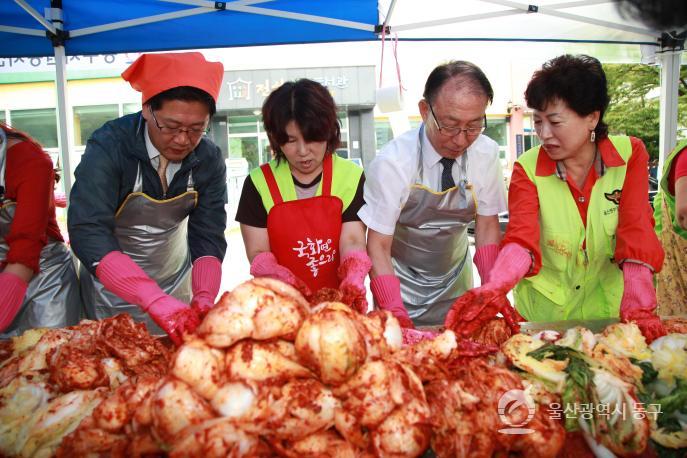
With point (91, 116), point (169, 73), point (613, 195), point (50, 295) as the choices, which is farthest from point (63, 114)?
point (91, 116)

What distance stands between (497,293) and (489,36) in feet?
10.3

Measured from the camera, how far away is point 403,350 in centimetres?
150

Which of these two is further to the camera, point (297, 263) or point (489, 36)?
point (489, 36)

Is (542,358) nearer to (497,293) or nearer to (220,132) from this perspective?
(497,293)

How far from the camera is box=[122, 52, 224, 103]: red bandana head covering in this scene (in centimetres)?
228

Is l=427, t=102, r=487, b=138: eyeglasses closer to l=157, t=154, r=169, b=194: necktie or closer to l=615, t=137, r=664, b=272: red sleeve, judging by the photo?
l=615, t=137, r=664, b=272: red sleeve

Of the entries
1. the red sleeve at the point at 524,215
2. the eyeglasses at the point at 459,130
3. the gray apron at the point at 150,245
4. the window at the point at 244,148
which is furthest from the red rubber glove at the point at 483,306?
the window at the point at 244,148

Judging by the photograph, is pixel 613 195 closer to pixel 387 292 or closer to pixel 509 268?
pixel 509 268

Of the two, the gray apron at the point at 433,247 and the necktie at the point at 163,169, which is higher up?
the necktie at the point at 163,169

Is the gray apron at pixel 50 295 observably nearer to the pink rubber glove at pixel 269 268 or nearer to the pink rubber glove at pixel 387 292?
the pink rubber glove at pixel 269 268

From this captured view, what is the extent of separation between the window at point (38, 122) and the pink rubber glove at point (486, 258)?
53.9 feet

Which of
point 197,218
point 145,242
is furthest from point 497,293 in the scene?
point 145,242

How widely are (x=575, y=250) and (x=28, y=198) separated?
279cm

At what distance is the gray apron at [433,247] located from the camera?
2912 millimetres
